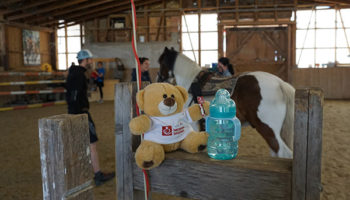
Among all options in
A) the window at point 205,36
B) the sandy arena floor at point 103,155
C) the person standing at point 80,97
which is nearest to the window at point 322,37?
the window at point 205,36

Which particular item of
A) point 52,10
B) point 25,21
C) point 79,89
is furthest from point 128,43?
point 79,89

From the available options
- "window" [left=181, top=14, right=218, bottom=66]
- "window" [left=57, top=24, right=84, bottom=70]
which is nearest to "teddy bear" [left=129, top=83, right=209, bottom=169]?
"window" [left=181, top=14, right=218, bottom=66]

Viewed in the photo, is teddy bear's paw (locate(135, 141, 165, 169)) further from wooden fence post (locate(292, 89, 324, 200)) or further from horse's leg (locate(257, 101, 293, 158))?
horse's leg (locate(257, 101, 293, 158))

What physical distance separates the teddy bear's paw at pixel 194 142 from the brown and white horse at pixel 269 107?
5.92 ft

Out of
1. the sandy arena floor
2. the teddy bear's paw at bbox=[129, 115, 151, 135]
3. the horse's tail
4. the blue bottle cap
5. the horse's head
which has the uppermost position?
the horse's head

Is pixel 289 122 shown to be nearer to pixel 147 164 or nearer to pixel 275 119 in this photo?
pixel 275 119

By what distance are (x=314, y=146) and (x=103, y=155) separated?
12.9 feet

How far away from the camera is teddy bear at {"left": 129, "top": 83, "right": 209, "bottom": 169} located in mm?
1087

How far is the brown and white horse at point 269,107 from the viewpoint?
287 cm

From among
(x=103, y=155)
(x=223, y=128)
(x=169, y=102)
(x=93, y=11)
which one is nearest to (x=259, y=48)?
(x=93, y=11)

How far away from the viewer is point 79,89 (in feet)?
10.3

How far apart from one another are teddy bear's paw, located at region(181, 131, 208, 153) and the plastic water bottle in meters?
0.03

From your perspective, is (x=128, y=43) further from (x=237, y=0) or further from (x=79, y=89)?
(x=79, y=89)

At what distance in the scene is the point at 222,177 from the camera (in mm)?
1003
